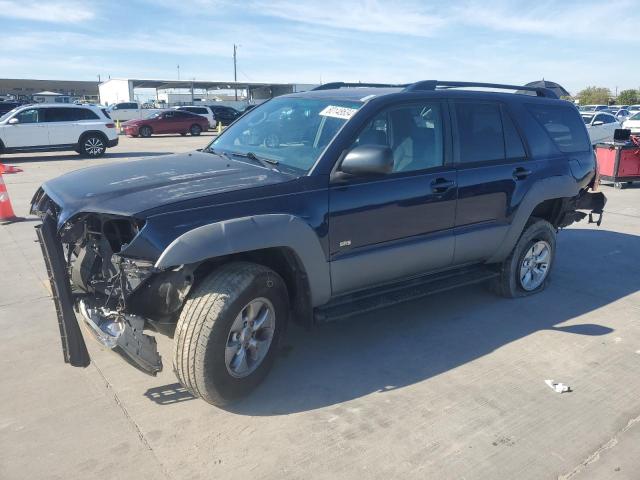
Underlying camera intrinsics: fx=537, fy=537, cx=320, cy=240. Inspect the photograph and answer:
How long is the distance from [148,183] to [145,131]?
27507 millimetres

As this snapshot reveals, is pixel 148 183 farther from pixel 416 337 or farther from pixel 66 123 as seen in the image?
pixel 66 123

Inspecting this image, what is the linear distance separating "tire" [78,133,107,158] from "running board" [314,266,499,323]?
1564 cm

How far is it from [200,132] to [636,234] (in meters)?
26.4

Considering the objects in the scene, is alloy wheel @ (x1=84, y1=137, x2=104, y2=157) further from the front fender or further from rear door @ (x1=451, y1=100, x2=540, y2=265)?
the front fender

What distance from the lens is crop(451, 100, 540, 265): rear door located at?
4270 millimetres

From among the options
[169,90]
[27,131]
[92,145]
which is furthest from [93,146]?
[169,90]

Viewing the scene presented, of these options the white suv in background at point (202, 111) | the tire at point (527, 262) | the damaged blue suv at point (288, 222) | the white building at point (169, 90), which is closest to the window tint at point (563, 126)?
the damaged blue suv at point (288, 222)

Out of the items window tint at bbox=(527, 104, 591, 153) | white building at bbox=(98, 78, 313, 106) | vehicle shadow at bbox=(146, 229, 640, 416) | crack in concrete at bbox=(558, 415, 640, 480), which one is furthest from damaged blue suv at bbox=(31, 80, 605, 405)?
white building at bbox=(98, 78, 313, 106)

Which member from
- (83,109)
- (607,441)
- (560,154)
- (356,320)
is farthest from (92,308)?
(83,109)

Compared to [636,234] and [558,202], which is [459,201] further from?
[636,234]

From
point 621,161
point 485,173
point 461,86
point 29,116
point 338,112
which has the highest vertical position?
point 461,86

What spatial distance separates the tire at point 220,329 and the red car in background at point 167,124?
27769 millimetres

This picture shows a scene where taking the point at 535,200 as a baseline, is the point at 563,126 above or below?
above

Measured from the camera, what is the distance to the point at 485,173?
4.39m
